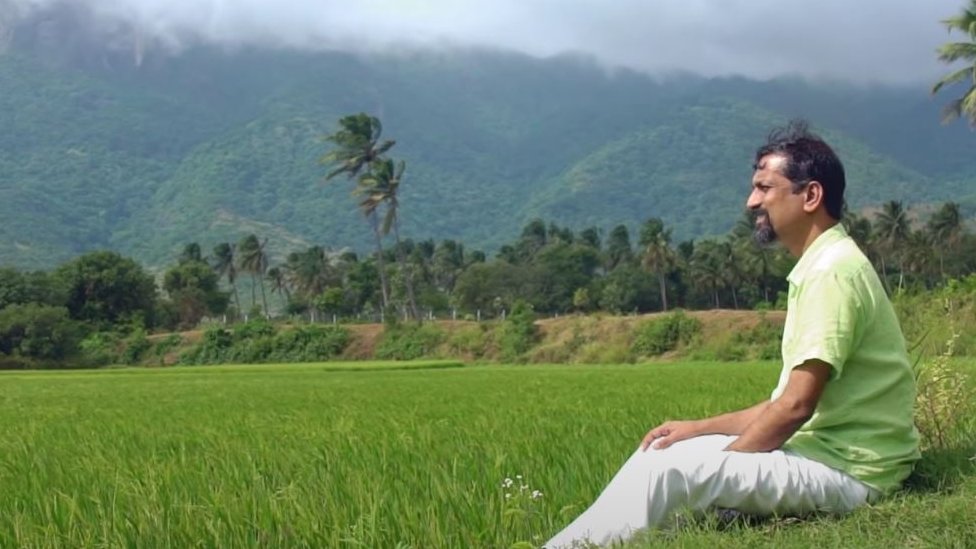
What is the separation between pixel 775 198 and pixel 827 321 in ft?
1.71

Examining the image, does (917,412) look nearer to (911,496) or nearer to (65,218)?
(911,496)

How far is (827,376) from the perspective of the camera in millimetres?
3436

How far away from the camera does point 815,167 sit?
3666 mm

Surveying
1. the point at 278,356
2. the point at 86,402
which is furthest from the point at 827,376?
the point at 278,356

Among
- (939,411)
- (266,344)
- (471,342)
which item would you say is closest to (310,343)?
(266,344)

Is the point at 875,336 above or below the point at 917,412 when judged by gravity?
above

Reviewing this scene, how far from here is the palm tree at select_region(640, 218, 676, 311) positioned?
231 feet

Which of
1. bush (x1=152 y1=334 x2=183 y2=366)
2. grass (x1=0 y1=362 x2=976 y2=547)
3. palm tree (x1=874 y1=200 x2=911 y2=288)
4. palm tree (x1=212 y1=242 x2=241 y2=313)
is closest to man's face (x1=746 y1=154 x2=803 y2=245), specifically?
grass (x1=0 y1=362 x2=976 y2=547)

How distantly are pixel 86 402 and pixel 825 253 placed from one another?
1272cm

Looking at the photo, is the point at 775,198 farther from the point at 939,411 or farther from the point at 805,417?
the point at 939,411

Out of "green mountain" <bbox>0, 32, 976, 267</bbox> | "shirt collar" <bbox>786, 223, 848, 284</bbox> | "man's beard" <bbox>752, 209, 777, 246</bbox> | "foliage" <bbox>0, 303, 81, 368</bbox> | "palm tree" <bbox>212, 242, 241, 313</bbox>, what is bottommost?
"foliage" <bbox>0, 303, 81, 368</bbox>

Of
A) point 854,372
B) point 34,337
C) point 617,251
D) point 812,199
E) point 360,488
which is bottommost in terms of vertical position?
point 34,337

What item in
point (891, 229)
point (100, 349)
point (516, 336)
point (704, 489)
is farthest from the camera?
point (891, 229)

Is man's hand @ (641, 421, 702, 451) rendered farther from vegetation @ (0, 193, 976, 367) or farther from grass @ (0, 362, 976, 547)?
vegetation @ (0, 193, 976, 367)
